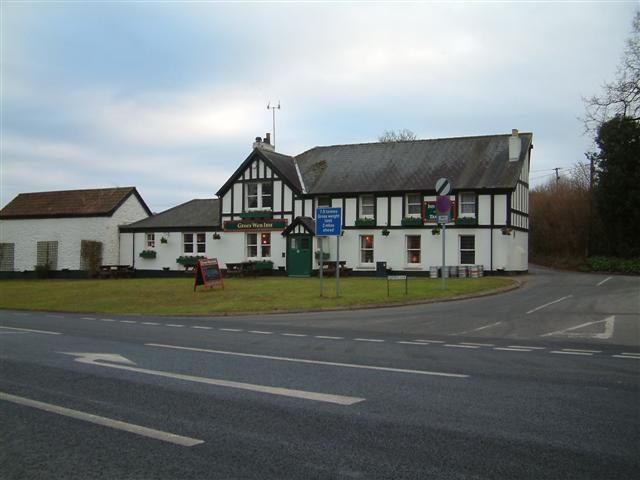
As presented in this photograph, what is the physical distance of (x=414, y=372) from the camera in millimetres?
8453

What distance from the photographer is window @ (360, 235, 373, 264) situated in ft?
119

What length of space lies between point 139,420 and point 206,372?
2.50m

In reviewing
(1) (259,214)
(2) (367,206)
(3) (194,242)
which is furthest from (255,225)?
(2) (367,206)

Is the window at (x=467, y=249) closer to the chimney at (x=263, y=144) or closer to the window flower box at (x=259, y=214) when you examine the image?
the window flower box at (x=259, y=214)

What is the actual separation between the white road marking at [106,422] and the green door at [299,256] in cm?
2995

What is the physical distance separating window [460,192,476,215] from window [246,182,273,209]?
12.1 meters

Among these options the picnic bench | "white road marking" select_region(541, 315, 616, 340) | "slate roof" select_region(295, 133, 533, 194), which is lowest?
"white road marking" select_region(541, 315, 616, 340)

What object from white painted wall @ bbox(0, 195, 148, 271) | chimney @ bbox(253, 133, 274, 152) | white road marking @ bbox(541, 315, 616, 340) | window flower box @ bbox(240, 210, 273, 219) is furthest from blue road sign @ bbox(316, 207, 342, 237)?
white painted wall @ bbox(0, 195, 148, 271)

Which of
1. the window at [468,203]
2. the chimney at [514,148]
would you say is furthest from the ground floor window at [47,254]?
the chimney at [514,148]

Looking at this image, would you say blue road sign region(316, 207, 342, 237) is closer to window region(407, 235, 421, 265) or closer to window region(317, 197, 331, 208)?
window region(407, 235, 421, 265)

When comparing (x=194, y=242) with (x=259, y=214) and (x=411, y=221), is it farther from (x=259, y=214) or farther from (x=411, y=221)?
(x=411, y=221)

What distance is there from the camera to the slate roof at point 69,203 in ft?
141

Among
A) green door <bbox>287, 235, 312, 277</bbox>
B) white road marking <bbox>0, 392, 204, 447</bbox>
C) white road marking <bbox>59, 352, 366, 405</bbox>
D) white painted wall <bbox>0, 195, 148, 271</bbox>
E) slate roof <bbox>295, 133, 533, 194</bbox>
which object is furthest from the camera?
white painted wall <bbox>0, 195, 148, 271</bbox>

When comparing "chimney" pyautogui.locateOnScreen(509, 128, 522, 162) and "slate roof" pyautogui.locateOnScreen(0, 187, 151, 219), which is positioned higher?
"chimney" pyautogui.locateOnScreen(509, 128, 522, 162)
